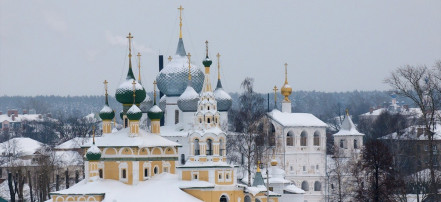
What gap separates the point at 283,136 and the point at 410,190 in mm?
5581

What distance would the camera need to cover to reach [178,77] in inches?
1804

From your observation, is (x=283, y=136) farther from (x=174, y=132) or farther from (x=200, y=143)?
(x=200, y=143)

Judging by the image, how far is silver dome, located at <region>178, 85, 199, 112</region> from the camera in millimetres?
44406

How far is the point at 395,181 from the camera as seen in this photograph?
37.6 meters

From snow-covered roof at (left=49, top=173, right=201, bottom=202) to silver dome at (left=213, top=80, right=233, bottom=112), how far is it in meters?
8.58

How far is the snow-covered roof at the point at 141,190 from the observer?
117 ft

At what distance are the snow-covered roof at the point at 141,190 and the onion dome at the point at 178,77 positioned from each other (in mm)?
8648

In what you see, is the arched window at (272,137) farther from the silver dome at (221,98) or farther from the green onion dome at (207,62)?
the green onion dome at (207,62)

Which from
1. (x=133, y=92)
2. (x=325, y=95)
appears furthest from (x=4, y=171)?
(x=325, y=95)

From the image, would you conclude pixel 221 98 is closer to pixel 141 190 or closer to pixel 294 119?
pixel 294 119

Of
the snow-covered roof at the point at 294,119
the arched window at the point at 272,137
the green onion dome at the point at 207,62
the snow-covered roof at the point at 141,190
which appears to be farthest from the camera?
the snow-covered roof at the point at 294,119

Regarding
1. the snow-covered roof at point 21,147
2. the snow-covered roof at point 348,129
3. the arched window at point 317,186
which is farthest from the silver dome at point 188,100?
the snow-covered roof at point 21,147

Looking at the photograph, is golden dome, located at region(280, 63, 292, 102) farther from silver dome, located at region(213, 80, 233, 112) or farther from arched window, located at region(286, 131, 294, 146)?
silver dome, located at region(213, 80, 233, 112)

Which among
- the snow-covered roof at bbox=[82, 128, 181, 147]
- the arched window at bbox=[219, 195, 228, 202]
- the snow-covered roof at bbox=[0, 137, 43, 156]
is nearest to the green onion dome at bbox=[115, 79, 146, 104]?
the snow-covered roof at bbox=[82, 128, 181, 147]
